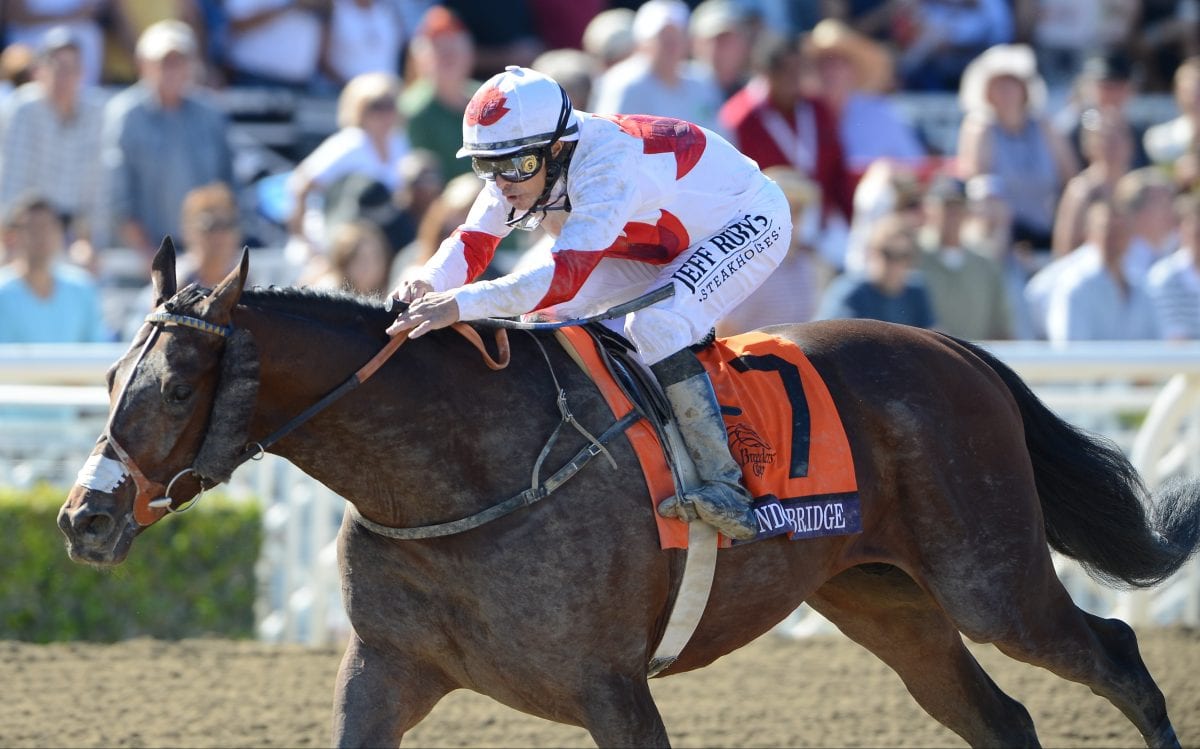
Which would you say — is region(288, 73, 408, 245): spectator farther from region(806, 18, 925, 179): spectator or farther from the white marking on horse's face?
the white marking on horse's face

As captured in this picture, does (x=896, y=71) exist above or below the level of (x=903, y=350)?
below

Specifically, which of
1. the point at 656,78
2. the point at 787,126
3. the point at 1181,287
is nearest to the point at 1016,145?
the point at 1181,287

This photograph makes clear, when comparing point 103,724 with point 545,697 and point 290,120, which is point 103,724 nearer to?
point 545,697

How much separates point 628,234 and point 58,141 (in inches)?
197

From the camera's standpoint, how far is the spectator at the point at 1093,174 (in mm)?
9898

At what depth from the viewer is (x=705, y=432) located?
4258mm

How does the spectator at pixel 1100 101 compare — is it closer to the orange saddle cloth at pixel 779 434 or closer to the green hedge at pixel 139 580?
the green hedge at pixel 139 580

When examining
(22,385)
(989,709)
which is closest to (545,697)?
(989,709)

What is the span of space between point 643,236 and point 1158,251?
6.23 m

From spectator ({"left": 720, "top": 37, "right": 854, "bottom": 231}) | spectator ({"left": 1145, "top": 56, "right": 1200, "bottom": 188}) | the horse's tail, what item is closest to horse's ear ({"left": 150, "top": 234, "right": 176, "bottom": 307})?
the horse's tail

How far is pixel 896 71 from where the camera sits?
11.8m

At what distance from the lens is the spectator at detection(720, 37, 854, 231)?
920cm

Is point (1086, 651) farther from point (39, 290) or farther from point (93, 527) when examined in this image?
point (39, 290)

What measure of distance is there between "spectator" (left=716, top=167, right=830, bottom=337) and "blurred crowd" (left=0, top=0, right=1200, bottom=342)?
0.06 ft
